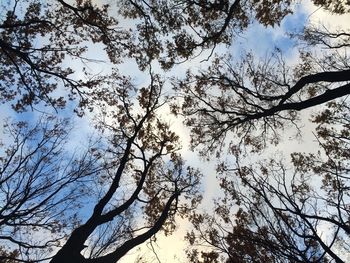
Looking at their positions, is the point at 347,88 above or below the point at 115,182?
above

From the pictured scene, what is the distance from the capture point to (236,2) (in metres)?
8.69

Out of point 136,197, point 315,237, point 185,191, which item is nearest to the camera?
point 315,237

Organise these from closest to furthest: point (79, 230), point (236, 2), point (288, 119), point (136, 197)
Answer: point (79, 230), point (236, 2), point (136, 197), point (288, 119)

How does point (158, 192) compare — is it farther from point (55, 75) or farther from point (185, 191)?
point (55, 75)

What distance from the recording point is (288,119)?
1036cm

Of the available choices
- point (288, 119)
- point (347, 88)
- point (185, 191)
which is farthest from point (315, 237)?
point (185, 191)

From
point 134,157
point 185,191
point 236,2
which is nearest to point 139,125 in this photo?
point 134,157

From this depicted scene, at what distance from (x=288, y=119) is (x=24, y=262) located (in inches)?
320

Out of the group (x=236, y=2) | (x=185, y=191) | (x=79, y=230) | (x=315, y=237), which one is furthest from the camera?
(x=185, y=191)

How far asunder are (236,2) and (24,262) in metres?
8.03

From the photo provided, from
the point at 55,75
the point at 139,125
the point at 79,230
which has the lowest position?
the point at 79,230

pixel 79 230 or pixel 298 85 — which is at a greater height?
pixel 298 85

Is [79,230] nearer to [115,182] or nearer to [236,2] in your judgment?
[115,182]

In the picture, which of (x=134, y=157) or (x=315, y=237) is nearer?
(x=315, y=237)
